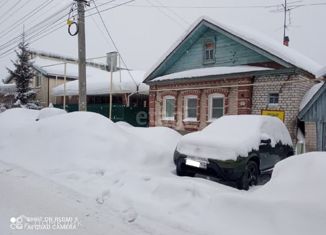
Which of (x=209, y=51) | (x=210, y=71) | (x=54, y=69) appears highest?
(x=54, y=69)

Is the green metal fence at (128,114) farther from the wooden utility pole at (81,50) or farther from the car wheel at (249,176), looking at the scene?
the car wheel at (249,176)

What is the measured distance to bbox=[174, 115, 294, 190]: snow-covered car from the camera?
6320mm

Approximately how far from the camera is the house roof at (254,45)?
12.3 m

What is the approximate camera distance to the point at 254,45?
13242mm

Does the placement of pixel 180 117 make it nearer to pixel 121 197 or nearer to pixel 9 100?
pixel 121 197

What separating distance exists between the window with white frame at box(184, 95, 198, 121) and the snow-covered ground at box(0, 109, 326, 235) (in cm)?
735

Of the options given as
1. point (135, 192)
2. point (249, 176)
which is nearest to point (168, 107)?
point (249, 176)

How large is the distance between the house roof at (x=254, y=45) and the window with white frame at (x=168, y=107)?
1863 mm

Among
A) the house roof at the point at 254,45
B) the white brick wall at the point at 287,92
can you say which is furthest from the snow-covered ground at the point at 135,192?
the house roof at the point at 254,45

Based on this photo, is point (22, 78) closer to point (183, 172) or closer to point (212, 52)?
point (212, 52)

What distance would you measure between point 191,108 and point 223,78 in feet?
8.81

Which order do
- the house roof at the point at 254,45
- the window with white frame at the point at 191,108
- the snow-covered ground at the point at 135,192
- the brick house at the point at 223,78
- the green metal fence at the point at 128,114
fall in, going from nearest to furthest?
the snow-covered ground at the point at 135,192
the house roof at the point at 254,45
the brick house at the point at 223,78
the window with white frame at the point at 191,108
the green metal fence at the point at 128,114

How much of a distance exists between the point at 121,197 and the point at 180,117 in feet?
37.6

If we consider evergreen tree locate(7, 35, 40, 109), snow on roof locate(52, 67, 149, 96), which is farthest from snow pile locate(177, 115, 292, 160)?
evergreen tree locate(7, 35, 40, 109)
